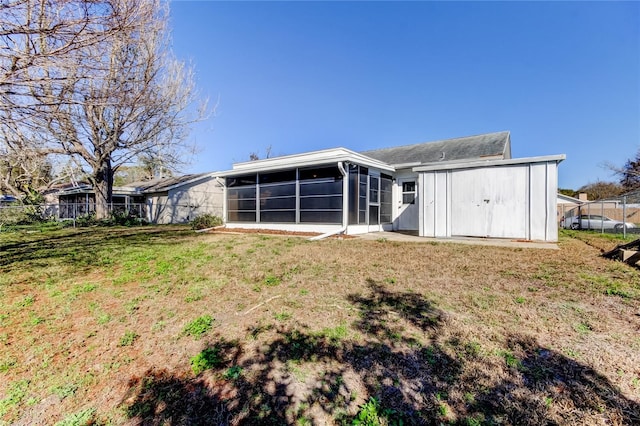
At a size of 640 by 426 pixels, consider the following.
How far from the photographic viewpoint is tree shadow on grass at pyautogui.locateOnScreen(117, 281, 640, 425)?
78.3 inches

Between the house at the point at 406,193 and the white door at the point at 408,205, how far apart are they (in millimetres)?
43

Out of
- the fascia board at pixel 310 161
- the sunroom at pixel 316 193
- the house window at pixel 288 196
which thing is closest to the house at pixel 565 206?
the sunroom at pixel 316 193

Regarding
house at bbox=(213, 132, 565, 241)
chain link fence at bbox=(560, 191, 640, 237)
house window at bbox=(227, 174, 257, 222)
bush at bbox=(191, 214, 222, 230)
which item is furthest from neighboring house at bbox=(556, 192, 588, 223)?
bush at bbox=(191, 214, 222, 230)

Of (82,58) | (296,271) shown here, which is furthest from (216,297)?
(82,58)

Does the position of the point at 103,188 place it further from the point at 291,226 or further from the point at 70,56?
the point at 70,56

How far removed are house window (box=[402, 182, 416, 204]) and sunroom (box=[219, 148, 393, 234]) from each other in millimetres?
693

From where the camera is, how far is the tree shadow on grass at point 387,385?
199 centimetres

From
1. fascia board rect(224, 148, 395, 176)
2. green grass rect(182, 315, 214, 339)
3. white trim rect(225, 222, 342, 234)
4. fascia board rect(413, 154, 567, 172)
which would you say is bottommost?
green grass rect(182, 315, 214, 339)

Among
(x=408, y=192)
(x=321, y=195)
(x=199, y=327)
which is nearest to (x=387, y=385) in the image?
(x=199, y=327)

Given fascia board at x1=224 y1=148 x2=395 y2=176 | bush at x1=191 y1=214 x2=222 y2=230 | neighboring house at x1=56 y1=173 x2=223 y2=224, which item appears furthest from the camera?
neighboring house at x1=56 y1=173 x2=223 y2=224

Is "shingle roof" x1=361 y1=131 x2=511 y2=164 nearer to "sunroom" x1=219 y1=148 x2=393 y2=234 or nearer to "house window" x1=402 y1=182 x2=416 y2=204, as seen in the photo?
"house window" x1=402 y1=182 x2=416 y2=204

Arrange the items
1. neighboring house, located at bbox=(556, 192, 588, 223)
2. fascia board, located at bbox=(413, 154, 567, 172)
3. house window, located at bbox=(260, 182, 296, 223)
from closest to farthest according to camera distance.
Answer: fascia board, located at bbox=(413, 154, 567, 172), house window, located at bbox=(260, 182, 296, 223), neighboring house, located at bbox=(556, 192, 588, 223)

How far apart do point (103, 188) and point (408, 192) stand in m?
18.2

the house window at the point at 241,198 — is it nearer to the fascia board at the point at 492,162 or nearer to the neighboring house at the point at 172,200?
the neighboring house at the point at 172,200
